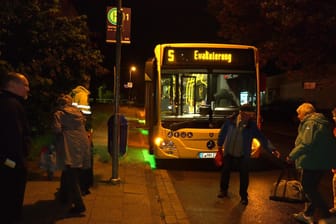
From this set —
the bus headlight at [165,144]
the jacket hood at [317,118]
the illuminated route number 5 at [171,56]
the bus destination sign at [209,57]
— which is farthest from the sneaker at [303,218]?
the illuminated route number 5 at [171,56]

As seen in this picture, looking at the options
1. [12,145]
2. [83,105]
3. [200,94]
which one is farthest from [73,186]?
[200,94]

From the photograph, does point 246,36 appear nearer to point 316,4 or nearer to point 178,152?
point 316,4

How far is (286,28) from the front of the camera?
2009 centimetres

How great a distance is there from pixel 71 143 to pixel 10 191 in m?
1.39

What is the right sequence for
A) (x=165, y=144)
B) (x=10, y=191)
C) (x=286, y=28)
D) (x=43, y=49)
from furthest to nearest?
(x=286, y=28), (x=165, y=144), (x=43, y=49), (x=10, y=191)

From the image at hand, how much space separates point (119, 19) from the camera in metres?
8.80

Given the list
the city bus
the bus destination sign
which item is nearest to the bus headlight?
the city bus

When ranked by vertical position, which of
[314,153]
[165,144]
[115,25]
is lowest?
[165,144]

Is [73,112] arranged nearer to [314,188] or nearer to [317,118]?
[317,118]

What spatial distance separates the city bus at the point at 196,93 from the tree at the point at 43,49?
1.78 meters

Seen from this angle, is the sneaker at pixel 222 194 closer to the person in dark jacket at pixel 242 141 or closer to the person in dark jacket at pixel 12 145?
the person in dark jacket at pixel 242 141

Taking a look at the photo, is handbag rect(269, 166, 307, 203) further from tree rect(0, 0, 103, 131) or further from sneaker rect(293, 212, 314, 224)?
tree rect(0, 0, 103, 131)

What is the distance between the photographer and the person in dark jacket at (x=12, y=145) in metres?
4.95

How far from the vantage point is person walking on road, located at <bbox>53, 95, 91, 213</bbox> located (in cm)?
636
